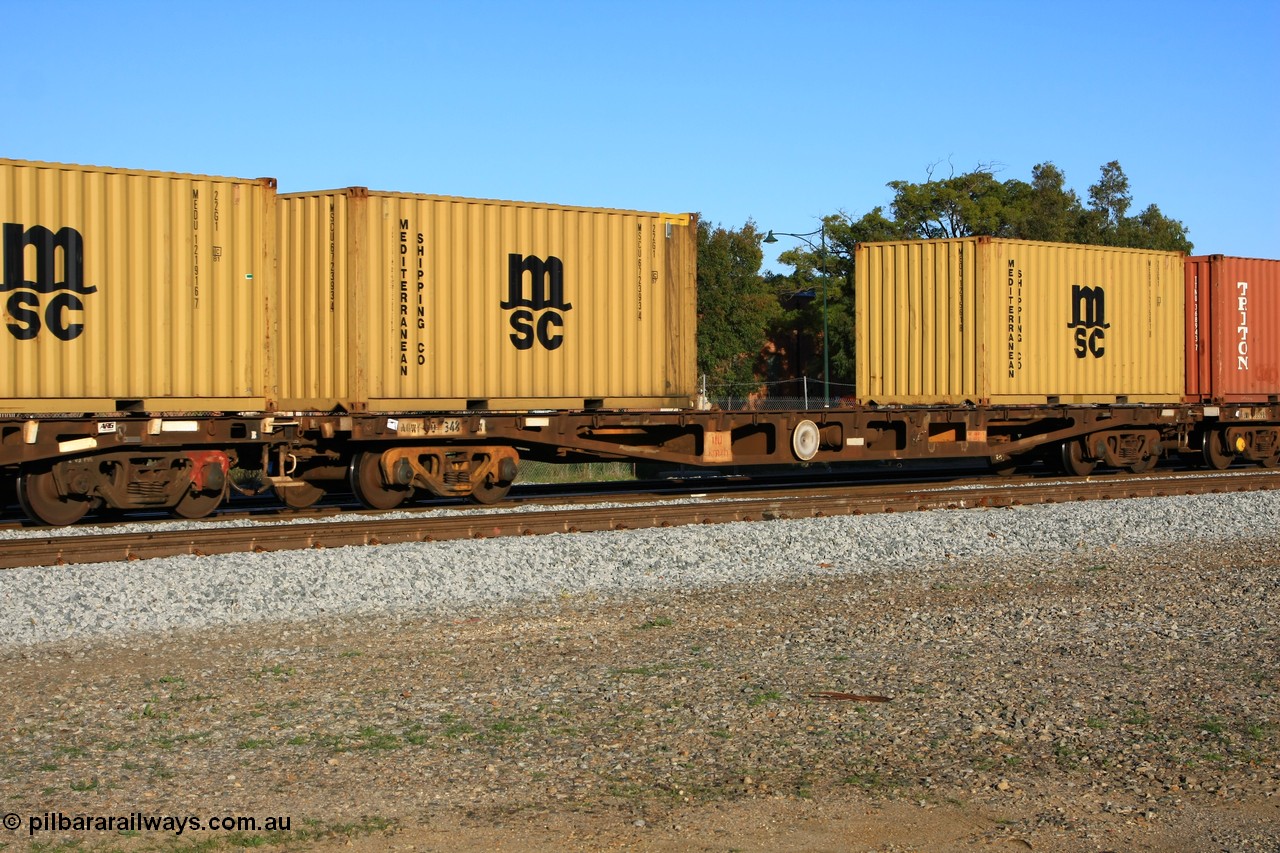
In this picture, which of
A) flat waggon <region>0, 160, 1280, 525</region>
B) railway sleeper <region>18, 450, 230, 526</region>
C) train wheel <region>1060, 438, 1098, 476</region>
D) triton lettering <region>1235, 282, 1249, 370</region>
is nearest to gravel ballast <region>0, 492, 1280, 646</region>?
railway sleeper <region>18, 450, 230, 526</region>

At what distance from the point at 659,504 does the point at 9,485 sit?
752 cm

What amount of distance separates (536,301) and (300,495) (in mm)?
3796

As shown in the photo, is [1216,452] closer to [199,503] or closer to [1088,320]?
[1088,320]

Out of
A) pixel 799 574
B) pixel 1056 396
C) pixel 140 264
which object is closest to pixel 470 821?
pixel 799 574

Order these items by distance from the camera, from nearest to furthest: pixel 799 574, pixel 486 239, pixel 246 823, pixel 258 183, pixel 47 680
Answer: pixel 246 823 → pixel 47 680 → pixel 799 574 → pixel 258 183 → pixel 486 239

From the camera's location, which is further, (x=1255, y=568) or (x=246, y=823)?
(x=1255, y=568)

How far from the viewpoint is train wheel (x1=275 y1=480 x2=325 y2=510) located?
15.5 metres

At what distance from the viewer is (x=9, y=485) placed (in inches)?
559

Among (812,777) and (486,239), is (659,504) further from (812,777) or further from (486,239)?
(812,777)

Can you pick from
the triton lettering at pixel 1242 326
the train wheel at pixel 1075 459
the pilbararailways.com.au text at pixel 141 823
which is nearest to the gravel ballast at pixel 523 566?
the pilbararailways.com.au text at pixel 141 823

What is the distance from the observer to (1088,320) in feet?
68.4

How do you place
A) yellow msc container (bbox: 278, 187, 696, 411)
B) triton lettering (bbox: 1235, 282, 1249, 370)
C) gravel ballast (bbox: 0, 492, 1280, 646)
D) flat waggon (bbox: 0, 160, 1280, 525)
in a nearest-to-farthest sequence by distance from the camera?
gravel ballast (bbox: 0, 492, 1280, 646) → flat waggon (bbox: 0, 160, 1280, 525) → yellow msc container (bbox: 278, 187, 696, 411) → triton lettering (bbox: 1235, 282, 1249, 370)

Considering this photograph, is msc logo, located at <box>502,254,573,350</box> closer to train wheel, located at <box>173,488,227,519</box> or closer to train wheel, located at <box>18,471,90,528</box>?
train wheel, located at <box>173,488,227,519</box>

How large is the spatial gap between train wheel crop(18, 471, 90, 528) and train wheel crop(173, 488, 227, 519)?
41.4 inches
